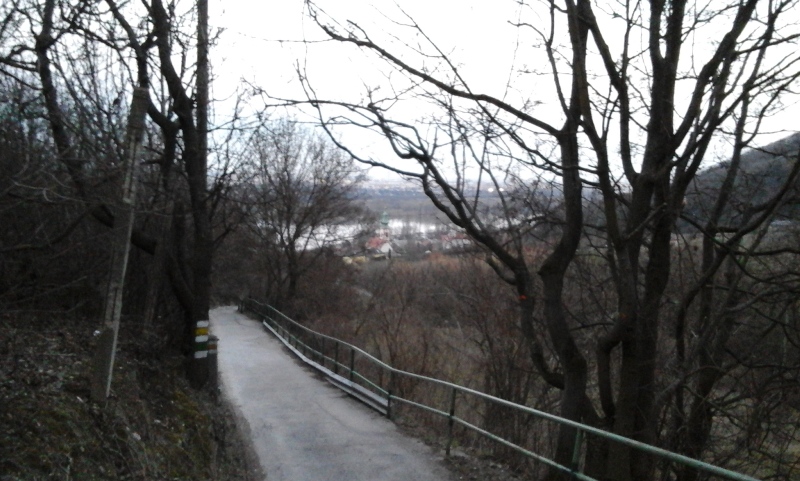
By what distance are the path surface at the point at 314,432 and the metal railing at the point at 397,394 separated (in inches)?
13.3

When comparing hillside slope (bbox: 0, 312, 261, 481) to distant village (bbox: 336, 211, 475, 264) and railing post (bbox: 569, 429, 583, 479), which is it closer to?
railing post (bbox: 569, 429, 583, 479)

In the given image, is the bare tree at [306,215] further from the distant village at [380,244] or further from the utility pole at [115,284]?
the utility pole at [115,284]

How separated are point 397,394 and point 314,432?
6.12m

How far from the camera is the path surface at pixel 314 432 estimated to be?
9367 millimetres

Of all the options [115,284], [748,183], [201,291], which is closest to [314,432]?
[201,291]

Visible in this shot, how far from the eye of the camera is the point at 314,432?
12062 mm

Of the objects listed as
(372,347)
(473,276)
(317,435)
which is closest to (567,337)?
(317,435)

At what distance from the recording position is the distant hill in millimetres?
10163

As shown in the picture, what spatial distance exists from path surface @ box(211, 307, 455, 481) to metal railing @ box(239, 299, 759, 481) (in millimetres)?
337

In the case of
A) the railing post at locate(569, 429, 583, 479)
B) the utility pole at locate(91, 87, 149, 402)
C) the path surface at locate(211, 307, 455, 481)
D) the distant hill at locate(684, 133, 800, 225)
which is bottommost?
the path surface at locate(211, 307, 455, 481)

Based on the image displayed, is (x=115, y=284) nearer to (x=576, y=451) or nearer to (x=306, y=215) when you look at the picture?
(x=576, y=451)

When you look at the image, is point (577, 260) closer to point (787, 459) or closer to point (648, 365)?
point (648, 365)

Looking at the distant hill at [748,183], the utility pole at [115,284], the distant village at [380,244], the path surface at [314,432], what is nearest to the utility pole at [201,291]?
the path surface at [314,432]

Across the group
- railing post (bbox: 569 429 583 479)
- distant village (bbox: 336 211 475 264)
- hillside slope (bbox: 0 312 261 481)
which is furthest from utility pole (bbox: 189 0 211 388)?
distant village (bbox: 336 211 475 264)
